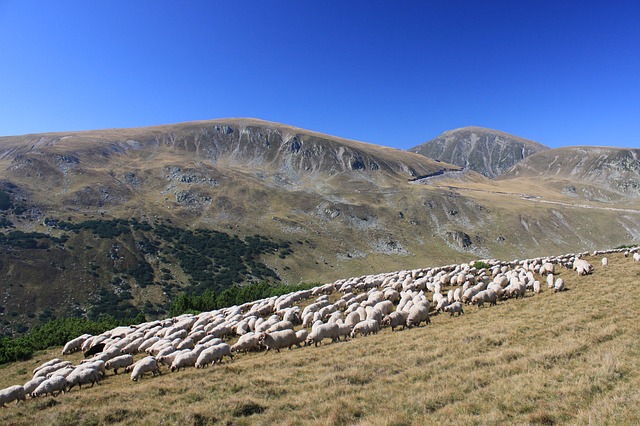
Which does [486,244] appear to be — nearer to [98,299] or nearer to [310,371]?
[98,299]

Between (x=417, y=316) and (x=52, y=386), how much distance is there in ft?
69.8

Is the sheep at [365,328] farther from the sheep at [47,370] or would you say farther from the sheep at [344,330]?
the sheep at [47,370]

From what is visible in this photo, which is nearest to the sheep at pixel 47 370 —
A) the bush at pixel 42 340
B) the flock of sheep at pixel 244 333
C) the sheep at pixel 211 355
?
the flock of sheep at pixel 244 333

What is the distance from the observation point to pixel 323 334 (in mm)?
22703

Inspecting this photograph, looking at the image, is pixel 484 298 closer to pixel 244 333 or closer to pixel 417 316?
pixel 417 316

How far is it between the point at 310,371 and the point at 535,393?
8.97m

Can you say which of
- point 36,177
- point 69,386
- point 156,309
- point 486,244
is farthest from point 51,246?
point 486,244

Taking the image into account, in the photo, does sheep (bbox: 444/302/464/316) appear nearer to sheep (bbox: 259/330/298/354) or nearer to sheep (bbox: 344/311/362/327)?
sheep (bbox: 344/311/362/327)

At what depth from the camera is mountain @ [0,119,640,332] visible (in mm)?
A: 79312

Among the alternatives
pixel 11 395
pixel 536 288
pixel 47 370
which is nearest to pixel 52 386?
pixel 11 395

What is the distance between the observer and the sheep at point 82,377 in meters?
17.9

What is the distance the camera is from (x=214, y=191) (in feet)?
511

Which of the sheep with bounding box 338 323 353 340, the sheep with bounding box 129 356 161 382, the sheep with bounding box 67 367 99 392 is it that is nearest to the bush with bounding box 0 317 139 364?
the sheep with bounding box 67 367 99 392

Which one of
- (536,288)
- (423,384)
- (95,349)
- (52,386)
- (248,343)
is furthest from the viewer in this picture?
(536,288)
